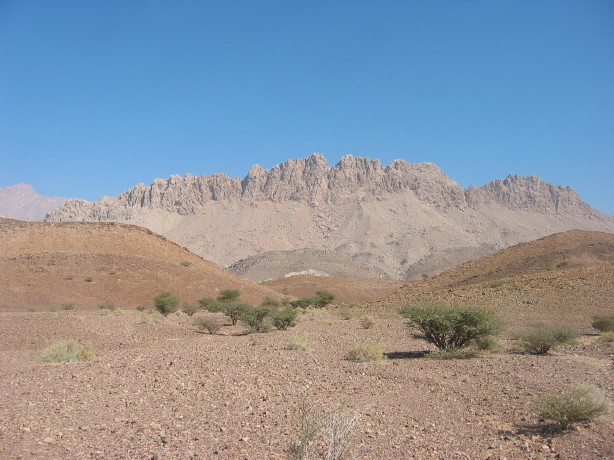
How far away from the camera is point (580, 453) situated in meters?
6.25

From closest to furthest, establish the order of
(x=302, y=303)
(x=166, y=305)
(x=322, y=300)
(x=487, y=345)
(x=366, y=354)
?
1. (x=366, y=354)
2. (x=487, y=345)
3. (x=166, y=305)
4. (x=302, y=303)
5. (x=322, y=300)

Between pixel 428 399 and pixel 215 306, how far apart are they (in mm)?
28149

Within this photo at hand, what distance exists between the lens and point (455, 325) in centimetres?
1526

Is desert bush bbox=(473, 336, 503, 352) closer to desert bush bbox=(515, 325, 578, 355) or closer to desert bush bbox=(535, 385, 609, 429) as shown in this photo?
desert bush bbox=(515, 325, 578, 355)

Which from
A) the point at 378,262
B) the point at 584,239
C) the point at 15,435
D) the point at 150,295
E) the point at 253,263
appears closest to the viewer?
the point at 15,435

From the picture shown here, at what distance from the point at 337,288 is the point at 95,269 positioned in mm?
33051

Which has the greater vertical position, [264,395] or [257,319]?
[257,319]

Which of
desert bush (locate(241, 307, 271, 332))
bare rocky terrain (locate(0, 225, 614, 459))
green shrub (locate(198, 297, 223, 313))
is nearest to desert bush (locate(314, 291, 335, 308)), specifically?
green shrub (locate(198, 297, 223, 313))

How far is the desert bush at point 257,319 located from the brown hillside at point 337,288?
119ft

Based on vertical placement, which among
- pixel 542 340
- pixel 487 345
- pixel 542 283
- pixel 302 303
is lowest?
pixel 487 345

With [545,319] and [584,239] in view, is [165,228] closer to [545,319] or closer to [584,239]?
[584,239]

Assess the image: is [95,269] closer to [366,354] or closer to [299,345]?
[299,345]

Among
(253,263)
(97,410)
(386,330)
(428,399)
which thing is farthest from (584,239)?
(253,263)

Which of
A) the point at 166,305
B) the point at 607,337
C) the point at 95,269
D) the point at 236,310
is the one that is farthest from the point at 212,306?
the point at 607,337
